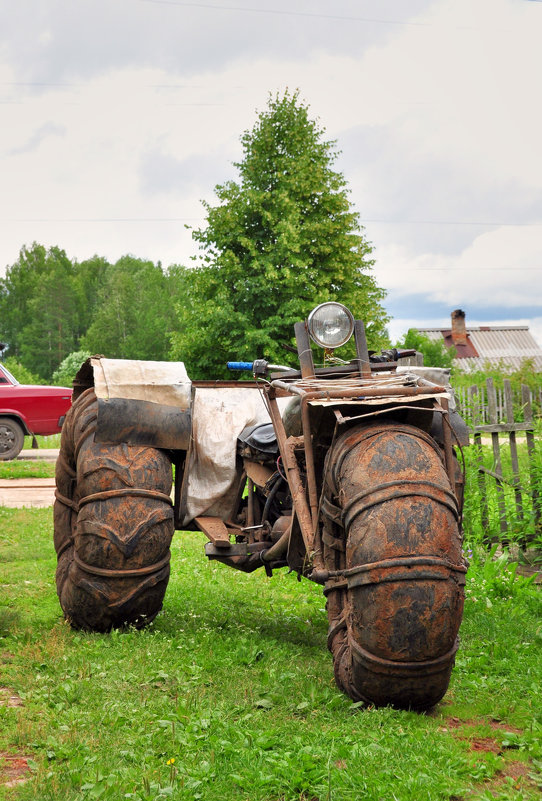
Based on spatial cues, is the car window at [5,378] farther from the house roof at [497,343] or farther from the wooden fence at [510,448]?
the house roof at [497,343]

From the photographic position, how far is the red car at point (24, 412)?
17.3 m

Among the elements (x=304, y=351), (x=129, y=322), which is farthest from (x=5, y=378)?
(x=129, y=322)

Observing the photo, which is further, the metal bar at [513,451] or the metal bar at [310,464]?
the metal bar at [513,451]

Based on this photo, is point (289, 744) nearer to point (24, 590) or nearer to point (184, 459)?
point (184, 459)

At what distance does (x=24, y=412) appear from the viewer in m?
17.4

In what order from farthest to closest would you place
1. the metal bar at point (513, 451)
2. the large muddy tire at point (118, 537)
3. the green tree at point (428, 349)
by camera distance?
the green tree at point (428, 349) → the metal bar at point (513, 451) → the large muddy tire at point (118, 537)

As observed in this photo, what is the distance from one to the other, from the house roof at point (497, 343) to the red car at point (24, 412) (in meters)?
40.6

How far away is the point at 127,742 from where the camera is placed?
3.35 meters

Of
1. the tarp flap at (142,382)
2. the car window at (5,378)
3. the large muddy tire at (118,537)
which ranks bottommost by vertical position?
the large muddy tire at (118,537)

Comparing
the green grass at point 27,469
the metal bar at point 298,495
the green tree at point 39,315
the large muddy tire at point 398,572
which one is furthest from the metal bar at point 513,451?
the green tree at point 39,315

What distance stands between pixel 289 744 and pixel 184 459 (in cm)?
254

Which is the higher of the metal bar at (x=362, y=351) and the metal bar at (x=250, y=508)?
the metal bar at (x=362, y=351)

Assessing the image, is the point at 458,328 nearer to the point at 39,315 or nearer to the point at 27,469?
the point at 39,315

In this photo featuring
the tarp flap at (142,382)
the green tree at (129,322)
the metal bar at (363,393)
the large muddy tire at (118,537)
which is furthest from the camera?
the green tree at (129,322)
